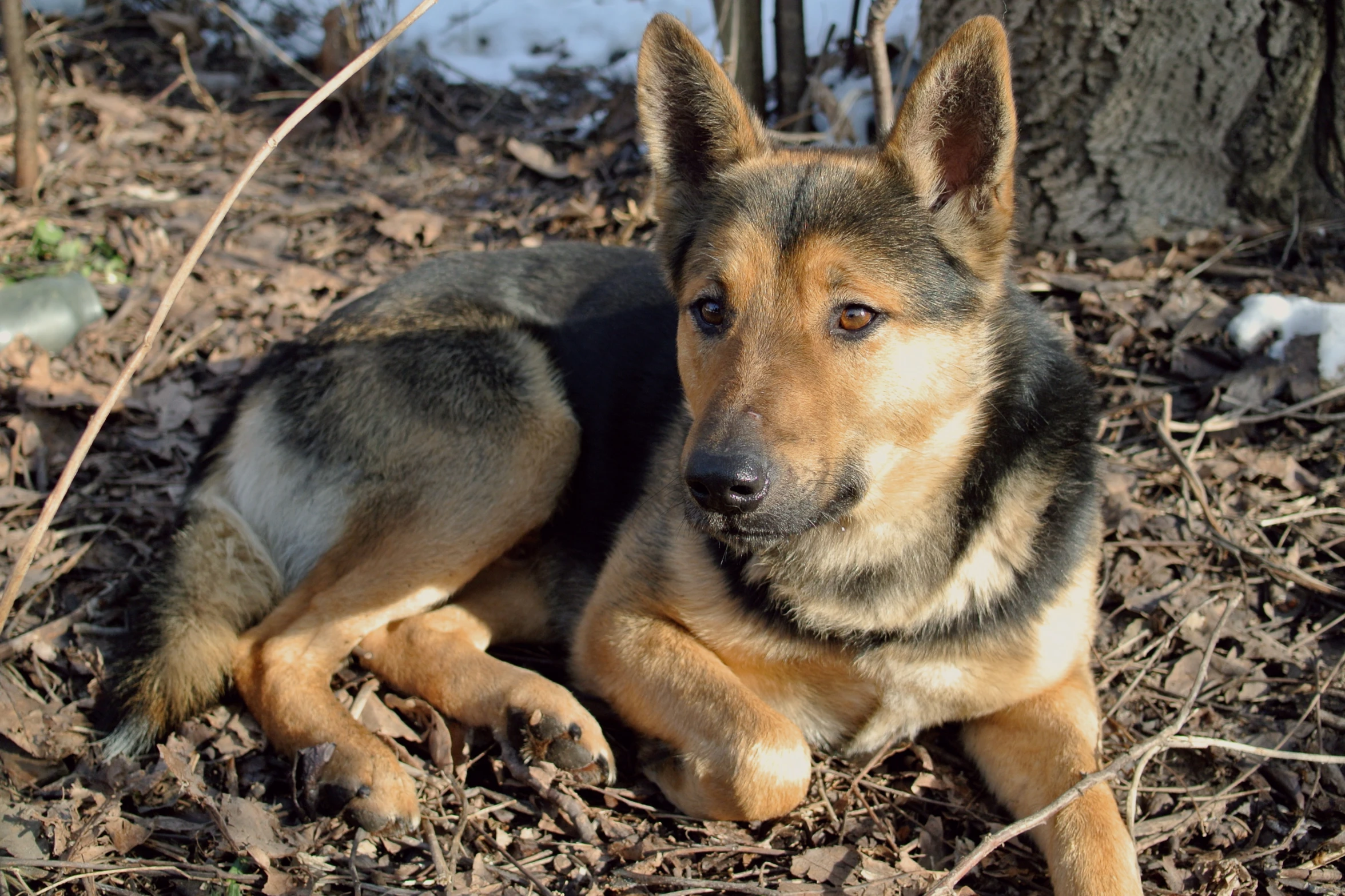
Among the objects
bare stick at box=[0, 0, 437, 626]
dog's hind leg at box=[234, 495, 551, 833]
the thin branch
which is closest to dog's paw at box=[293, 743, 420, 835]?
dog's hind leg at box=[234, 495, 551, 833]

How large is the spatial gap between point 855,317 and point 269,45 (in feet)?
21.0

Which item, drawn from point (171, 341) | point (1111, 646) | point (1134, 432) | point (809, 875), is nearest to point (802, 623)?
point (809, 875)

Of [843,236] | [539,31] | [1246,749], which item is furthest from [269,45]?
[1246,749]

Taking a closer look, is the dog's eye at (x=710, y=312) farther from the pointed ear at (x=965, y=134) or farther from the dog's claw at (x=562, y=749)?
the dog's claw at (x=562, y=749)

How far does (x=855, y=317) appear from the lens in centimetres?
288

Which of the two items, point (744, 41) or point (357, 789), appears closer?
point (357, 789)

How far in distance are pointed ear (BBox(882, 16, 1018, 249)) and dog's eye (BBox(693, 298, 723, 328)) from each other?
0.68 meters

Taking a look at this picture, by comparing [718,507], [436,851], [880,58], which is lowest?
[436,851]

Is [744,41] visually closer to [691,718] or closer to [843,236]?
[843,236]

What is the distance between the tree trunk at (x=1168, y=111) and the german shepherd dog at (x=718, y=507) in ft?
6.95

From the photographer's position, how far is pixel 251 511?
13.3ft

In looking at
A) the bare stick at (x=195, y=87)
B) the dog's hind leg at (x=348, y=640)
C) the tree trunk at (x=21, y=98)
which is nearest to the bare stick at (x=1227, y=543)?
the dog's hind leg at (x=348, y=640)

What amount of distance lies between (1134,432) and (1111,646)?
46.6 inches

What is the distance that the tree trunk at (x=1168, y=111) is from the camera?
479 centimetres
